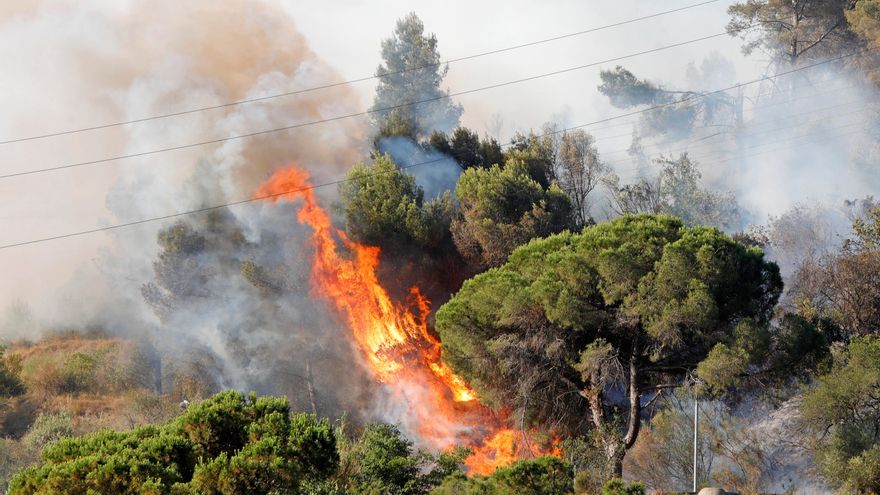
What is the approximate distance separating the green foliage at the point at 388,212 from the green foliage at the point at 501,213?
3.77 ft

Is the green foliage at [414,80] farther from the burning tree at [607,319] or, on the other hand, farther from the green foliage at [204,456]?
the green foliage at [204,456]

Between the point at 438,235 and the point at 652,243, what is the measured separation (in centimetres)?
1497

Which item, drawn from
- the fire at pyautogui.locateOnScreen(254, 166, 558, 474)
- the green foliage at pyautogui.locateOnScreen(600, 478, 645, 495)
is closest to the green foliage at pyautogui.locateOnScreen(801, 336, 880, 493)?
the green foliage at pyautogui.locateOnScreen(600, 478, 645, 495)

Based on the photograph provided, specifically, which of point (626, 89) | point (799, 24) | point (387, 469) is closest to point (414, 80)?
point (626, 89)

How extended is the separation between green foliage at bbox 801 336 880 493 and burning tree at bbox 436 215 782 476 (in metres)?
2.27

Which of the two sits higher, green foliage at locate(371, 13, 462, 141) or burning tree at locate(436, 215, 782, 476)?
green foliage at locate(371, 13, 462, 141)

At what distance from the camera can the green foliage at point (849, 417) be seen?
28.9 metres

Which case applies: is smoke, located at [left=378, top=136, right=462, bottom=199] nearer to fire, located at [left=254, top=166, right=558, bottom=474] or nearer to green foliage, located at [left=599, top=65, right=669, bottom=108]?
fire, located at [left=254, top=166, right=558, bottom=474]

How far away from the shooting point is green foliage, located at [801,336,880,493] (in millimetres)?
28906

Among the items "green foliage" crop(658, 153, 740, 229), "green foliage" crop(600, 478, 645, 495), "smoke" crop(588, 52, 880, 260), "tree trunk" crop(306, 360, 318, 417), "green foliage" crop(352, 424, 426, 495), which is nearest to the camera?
"green foliage" crop(600, 478, 645, 495)

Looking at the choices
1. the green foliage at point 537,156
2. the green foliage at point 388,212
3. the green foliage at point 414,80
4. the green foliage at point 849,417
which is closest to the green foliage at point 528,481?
the green foliage at point 849,417

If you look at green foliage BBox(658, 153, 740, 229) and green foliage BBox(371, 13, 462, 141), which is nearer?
green foliage BBox(658, 153, 740, 229)

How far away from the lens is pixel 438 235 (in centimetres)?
4594

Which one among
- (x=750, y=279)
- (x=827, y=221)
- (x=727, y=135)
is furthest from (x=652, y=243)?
(x=727, y=135)
